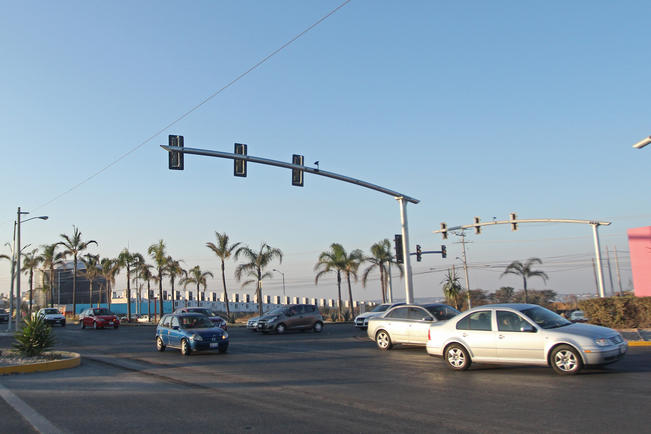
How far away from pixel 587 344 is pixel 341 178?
13.1 meters

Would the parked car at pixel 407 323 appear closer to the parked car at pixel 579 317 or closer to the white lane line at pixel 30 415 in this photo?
the parked car at pixel 579 317

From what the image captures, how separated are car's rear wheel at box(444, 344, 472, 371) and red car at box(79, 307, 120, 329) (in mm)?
34587

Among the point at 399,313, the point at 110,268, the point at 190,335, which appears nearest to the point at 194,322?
the point at 190,335

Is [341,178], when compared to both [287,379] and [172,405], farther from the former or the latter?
[172,405]

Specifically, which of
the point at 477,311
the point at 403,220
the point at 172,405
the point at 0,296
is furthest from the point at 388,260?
the point at 0,296

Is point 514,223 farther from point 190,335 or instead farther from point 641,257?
point 190,335

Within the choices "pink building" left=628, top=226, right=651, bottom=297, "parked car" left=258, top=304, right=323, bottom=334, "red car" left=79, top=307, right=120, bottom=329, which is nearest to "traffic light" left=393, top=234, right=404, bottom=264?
"parked car" left=258, top=304, right=323, bottom=334

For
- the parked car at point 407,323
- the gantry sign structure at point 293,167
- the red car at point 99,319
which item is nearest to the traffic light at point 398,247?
the gantry sign structure at point 293,167

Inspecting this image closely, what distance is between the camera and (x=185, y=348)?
19469 millimetres

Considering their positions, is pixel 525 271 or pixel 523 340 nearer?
pixel 523 340

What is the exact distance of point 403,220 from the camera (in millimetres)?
25297

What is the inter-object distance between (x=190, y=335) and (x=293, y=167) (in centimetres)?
713

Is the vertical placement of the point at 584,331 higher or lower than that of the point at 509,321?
lower

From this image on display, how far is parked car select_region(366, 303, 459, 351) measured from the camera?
17953 millimetres
